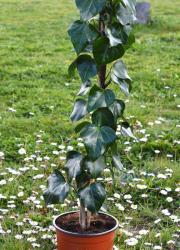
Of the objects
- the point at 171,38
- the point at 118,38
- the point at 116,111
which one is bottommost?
the point at 171,38

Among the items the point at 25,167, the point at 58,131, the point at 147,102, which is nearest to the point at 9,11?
the point at 147,102

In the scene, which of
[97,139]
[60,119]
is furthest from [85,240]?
[60,119]

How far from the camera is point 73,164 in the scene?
338cm

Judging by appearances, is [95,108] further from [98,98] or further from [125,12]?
[125,12]

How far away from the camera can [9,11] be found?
53.5 feet

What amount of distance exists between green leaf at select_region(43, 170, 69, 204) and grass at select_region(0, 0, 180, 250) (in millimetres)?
555

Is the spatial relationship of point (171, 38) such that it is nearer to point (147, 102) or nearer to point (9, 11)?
point (147, 102)

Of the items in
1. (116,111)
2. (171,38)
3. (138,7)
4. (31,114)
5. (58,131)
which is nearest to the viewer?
(116,111)

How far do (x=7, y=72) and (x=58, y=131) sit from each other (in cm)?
267

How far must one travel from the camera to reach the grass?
4344 millimetres

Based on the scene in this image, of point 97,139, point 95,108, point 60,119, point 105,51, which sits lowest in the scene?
point 60,119

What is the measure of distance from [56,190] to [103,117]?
1.71ft

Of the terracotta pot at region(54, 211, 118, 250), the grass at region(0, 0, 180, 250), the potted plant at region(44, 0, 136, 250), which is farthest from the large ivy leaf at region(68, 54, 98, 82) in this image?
the grass at region(0, 0, 180, 250)

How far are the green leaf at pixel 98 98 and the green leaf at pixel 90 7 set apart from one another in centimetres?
39
